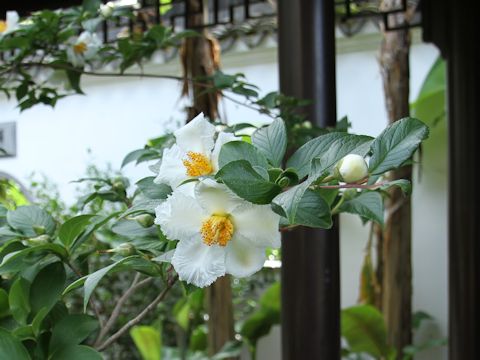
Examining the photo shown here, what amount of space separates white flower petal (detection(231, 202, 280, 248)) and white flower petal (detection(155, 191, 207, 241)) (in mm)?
25

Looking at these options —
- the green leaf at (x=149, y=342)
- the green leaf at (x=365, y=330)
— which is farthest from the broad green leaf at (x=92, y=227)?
the green leaf at (x=149, y=342)

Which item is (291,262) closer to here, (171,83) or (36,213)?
(36,213)

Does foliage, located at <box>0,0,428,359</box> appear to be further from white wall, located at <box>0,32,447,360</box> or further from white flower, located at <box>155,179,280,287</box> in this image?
white wall, located at <box>0,32,447,360</box>

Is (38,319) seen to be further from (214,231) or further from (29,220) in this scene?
(214,231)

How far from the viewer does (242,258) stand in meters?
0.51

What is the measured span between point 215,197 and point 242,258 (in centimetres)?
6

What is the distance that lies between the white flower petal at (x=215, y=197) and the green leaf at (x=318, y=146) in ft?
0.18

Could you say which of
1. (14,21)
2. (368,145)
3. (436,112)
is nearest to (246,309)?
(436,112)

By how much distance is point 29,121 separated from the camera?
4258 mm

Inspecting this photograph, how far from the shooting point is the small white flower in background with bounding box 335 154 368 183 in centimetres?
45

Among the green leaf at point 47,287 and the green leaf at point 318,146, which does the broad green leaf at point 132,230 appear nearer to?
the green leaf at point 47,287

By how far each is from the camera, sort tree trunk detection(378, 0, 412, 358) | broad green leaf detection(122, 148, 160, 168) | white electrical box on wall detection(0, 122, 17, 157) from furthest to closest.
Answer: white electrical box on wall detection(0, 122, 17, 157) < tree trunk detection(378, 0, 412, 358) < broad green leaf detection(122, 148, 160, 168)

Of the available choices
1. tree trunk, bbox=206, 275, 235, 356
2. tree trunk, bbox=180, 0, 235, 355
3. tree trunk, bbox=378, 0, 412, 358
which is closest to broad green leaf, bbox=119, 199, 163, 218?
tree trunk, bbox=180, 0, 235, 355

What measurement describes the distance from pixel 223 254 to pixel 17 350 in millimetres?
204
